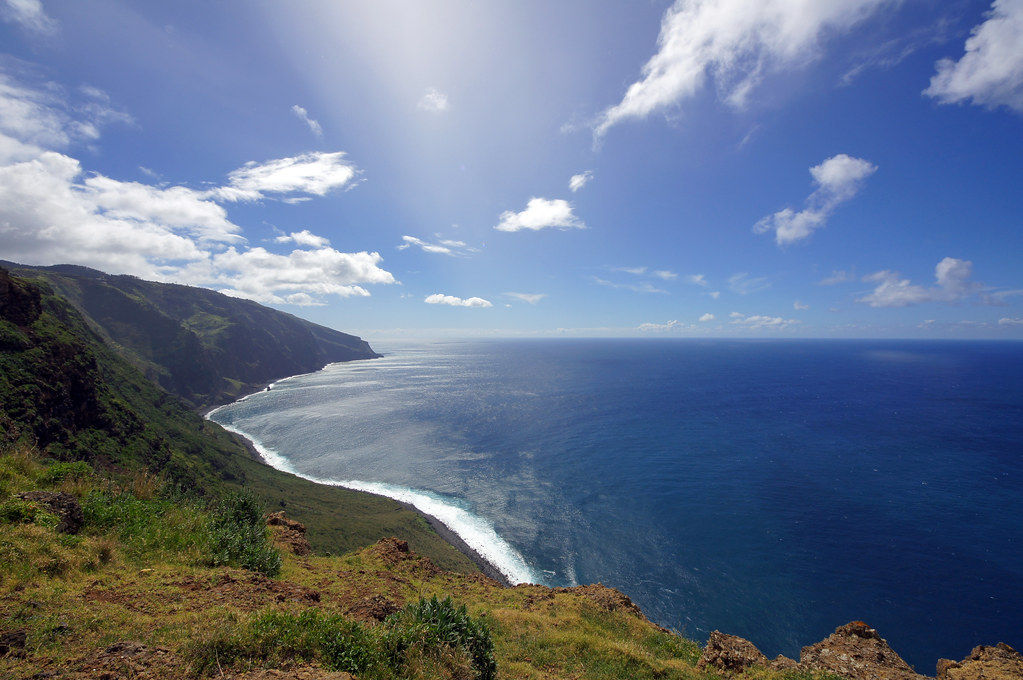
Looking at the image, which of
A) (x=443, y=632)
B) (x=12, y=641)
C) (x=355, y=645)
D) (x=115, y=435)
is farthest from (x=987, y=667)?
(x=115, y=435)

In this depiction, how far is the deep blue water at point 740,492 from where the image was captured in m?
34.3

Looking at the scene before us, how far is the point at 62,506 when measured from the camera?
32.7ft

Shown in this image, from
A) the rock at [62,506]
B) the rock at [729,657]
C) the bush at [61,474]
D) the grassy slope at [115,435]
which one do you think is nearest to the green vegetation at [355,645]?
the rock at [62,506]

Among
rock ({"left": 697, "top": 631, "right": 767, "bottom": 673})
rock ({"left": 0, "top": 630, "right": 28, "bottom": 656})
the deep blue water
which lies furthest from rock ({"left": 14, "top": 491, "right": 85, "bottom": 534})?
the deep blue water

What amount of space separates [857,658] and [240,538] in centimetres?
2231

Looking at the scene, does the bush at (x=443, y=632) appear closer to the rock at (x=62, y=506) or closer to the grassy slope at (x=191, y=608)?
the grassy slope at (x=191, y=608)

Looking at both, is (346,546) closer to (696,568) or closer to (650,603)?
(650,603)

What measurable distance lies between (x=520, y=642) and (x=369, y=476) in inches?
2606

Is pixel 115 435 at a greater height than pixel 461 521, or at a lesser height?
greater

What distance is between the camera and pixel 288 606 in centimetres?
A: 901

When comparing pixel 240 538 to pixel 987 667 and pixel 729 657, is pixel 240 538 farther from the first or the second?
pixel 987 667

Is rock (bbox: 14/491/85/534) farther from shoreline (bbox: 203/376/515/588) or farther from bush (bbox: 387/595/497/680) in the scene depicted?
shoreline (bbox: 203/376/515/588)

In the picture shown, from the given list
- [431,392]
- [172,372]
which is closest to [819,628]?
[431,392]

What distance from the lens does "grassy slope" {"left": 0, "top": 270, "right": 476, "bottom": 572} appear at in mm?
33875
